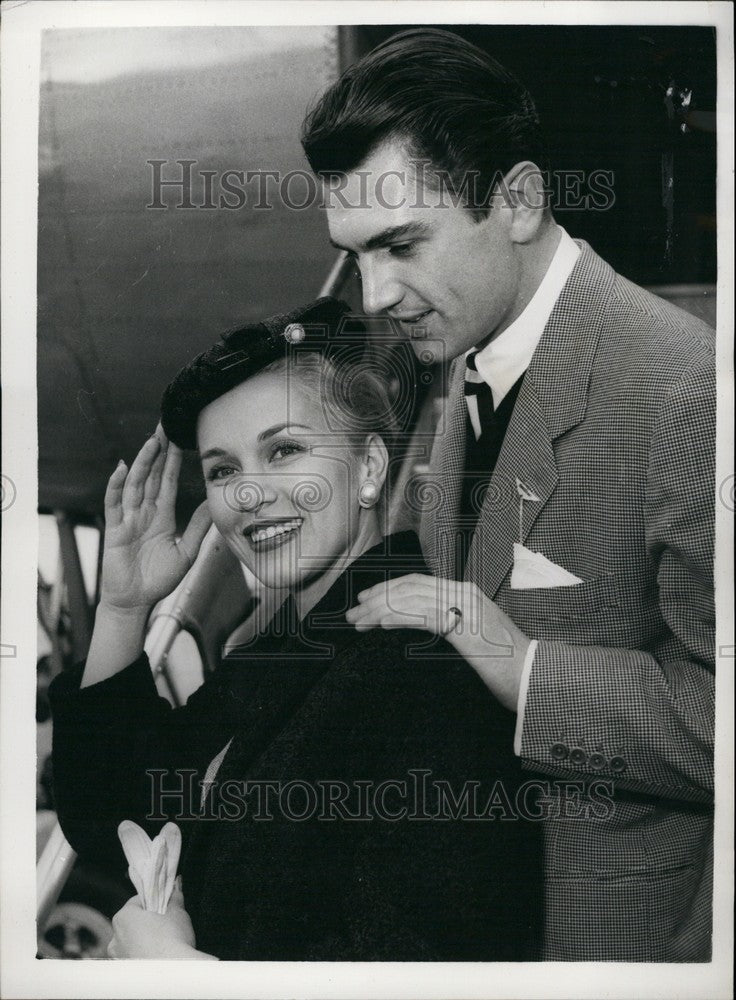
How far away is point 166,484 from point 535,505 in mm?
1059

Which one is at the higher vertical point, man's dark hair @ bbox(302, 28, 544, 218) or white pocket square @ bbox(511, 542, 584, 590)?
man's dark hair @ bbox(302, 28, 544, 218)

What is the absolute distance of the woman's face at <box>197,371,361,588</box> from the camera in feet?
8.96

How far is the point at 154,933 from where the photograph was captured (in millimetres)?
2812

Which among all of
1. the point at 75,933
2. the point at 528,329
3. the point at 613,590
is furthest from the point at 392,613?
the point at 75,933

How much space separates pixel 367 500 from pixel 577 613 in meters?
0.65

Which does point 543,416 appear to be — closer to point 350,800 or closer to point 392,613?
point 392,613

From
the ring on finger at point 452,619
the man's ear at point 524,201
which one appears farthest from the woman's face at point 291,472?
the man's ear at point 524,201

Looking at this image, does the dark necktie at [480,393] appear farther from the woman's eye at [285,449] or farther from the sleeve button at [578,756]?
the sleeve button at [578,756]

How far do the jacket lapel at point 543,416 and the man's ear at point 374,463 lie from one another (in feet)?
0.98

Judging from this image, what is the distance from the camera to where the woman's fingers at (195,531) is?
9.27 feet

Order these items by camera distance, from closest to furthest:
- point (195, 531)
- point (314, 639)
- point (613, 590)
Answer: point (613, 590) → point (314, 639) → point (195, 531)

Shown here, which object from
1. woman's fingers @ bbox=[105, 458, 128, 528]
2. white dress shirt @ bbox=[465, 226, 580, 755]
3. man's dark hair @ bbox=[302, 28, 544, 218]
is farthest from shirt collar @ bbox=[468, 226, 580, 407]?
woman's fingers @ bbox=[105, 458, 128, 528]

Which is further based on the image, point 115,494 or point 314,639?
point 115,494

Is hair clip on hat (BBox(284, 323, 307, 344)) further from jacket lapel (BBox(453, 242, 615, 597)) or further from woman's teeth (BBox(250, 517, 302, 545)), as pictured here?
jacket lapel (BBox(453, 242, 615, 597))
